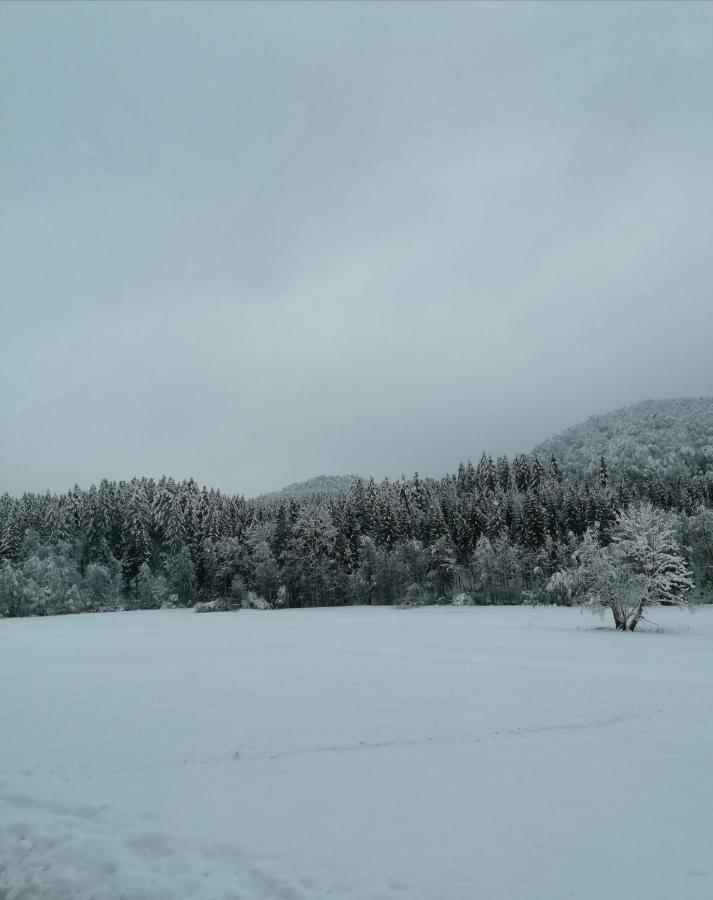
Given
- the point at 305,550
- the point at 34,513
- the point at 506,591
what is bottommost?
the point at 506,591

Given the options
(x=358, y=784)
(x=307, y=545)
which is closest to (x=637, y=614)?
(x=358, y=784)

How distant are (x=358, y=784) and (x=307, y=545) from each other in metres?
82.7

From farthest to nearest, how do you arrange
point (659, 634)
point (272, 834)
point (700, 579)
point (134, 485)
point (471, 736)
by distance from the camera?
point (134, 485) → point (700, 579) → point (659, 634) → point (471, 736) → point (272, 834)

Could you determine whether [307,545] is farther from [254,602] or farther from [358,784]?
[358,784]

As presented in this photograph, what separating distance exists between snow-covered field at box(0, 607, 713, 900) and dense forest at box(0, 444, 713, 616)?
59.3 metres

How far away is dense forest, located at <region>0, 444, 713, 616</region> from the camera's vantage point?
83.6 meters

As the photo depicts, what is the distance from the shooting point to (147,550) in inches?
4205

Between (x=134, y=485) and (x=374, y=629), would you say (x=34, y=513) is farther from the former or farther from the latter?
(x=374, y=629)

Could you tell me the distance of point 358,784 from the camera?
10.9m

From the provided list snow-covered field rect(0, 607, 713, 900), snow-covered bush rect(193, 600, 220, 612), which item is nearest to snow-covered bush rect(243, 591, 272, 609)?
snow-covered bush rect(193, 600, 220, 612)

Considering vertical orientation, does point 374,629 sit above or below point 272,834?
below

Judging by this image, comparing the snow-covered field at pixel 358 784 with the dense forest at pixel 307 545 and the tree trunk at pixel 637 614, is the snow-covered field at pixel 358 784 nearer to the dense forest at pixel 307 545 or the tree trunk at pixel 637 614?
the tree trunk at pixel 637 614

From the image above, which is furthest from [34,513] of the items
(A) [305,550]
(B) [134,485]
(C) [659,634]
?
(C) [659,634]

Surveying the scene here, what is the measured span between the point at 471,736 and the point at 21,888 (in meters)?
10.3
